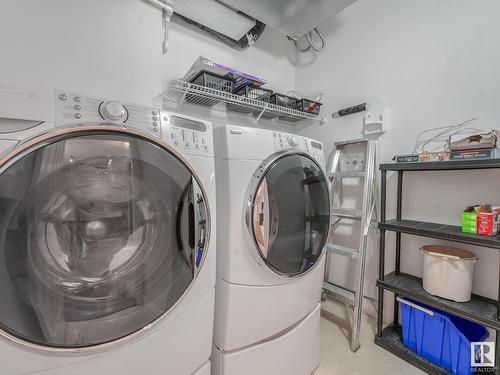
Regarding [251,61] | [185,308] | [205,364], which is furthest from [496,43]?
[205,364]

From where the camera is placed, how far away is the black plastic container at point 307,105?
188cm

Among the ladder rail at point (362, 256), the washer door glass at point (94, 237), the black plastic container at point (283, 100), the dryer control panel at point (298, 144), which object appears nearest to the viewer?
the washer door glass at point (94, 237)

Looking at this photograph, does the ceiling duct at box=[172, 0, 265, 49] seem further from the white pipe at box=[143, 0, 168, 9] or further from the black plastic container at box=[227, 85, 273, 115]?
the black plastic container at box=[227, 85, 273, 115]

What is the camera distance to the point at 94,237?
63 cm

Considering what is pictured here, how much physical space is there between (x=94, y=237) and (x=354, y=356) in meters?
1.50

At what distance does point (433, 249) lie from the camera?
1389 millimetres

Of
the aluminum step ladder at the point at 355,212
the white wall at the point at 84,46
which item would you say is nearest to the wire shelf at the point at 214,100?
the white wall at the point at 84,46

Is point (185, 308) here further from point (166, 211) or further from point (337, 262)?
point (337, 262)

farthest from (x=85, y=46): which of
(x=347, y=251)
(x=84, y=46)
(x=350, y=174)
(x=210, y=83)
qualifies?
(x=347, y=251)

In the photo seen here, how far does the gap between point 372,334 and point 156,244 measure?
5.15ft

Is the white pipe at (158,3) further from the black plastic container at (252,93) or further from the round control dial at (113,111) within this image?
the round control dial at (113,111)

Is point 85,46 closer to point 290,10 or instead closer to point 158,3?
point 158,3

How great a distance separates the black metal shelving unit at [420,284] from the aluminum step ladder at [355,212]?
109 mm

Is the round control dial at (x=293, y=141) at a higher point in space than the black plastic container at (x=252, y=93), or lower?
lower
